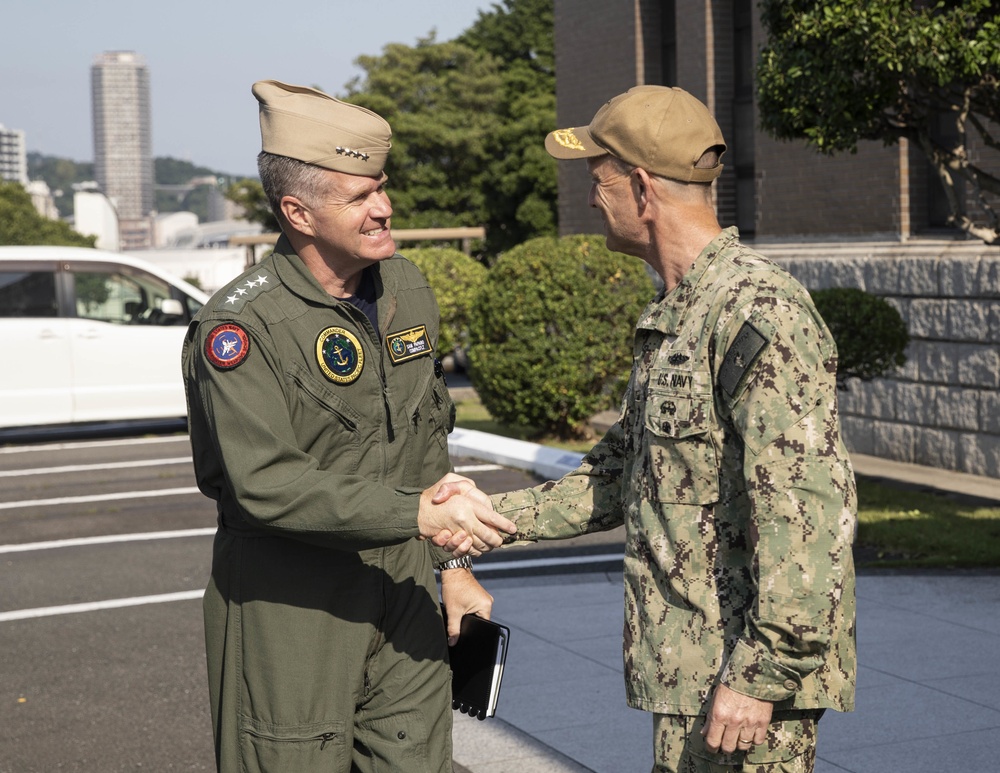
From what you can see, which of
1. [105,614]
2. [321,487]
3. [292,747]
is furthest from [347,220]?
[105,614]

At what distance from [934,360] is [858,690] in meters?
7.41

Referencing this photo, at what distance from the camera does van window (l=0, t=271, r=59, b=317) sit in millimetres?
15188

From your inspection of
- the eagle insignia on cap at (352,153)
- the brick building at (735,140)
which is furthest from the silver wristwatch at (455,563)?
the brick building at (735,140)

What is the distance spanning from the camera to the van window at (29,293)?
598 inches

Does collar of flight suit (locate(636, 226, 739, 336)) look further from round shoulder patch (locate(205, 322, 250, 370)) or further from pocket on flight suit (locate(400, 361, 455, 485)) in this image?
round shoulder patch (locate(205, 322, 250, 370))

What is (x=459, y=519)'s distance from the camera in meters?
3.22

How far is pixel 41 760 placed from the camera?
5355mm

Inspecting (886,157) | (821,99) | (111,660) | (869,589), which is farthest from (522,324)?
(111,660)

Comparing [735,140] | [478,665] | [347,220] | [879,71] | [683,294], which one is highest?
[735,140]

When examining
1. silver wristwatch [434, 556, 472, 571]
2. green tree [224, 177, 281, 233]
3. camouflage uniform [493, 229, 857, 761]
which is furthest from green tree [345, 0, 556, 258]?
camouflage uniform [493, 229, 857, 761]

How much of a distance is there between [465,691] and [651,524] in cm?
95

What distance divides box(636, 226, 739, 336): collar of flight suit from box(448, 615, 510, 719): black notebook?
962 mm

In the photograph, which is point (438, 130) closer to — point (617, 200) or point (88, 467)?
point (88, 467)

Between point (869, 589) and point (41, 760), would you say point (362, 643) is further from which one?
point (869, 589)
